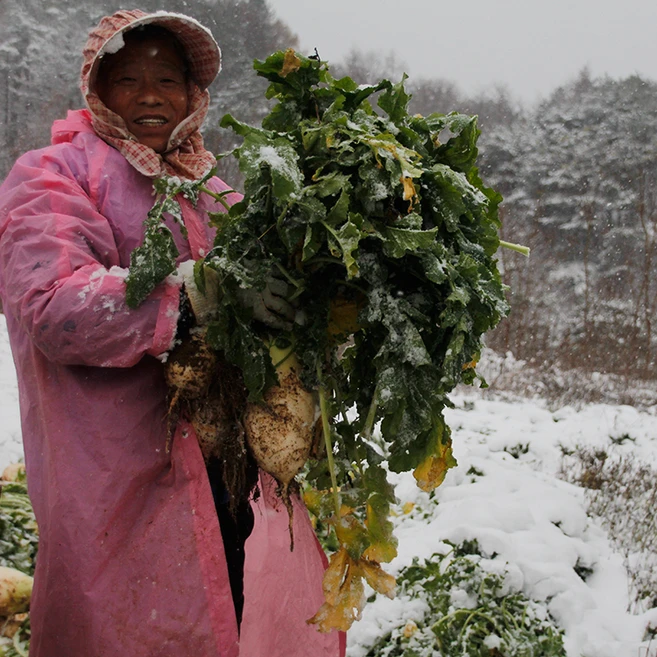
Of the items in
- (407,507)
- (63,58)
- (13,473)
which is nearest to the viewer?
(13,473)

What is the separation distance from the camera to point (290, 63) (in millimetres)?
1296

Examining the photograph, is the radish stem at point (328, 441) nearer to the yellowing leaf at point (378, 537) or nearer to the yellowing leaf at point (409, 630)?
the yellowing leaf at point (378, 537)

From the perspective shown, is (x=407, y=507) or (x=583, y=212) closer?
(x=407, y=507)

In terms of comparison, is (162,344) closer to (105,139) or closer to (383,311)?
(383,311)

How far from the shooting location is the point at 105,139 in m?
1.46

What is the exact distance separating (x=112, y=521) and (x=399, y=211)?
2.96 feet

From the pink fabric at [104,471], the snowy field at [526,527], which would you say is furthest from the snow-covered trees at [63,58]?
the pink fabric at [104,471]

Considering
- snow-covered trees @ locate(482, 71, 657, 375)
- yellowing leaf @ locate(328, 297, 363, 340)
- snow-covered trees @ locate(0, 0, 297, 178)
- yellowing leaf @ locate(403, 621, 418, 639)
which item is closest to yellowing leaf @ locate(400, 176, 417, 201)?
yellowing leaf @ locate(328, 297, 363, 340)

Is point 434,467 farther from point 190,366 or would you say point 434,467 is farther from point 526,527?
point 526,527

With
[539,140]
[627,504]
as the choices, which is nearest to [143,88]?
[627,504]

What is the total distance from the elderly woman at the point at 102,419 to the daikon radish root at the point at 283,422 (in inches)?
5.6

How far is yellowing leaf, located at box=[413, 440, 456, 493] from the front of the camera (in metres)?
1.33

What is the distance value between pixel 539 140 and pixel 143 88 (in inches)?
798

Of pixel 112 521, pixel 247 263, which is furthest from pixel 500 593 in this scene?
pixel 247 263
